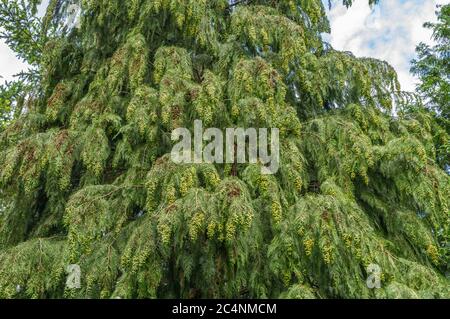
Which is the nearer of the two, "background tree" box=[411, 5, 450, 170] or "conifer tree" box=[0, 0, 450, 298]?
"conifer tree" box=[0, 0, 450, 298]

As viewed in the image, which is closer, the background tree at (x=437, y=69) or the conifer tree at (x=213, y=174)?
the conifer tree at (x=213, y=174)

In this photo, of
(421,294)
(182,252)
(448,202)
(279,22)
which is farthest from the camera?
(279,22)

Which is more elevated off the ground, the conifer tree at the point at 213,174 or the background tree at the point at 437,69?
the background tree at the point at 437,69

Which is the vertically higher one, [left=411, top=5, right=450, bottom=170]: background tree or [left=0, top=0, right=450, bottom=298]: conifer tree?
[left=411, top=5, right=450, bottom=170]: background tree

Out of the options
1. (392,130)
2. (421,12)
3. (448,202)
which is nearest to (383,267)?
(448,202)

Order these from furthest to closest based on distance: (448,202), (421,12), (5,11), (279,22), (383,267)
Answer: (421,12) → (5,11) → (279,22) → (448,202) → (383,267)

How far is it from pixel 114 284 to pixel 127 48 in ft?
7.87

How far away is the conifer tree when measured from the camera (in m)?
3.29

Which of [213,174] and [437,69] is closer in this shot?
[213,174]

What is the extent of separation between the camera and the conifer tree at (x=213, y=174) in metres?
3.29

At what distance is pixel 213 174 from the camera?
3.50 metres

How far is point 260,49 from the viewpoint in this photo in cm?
481
